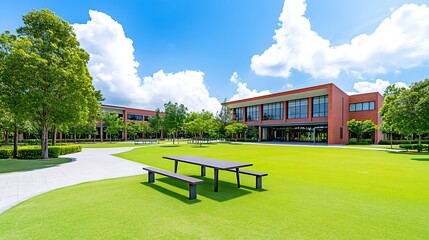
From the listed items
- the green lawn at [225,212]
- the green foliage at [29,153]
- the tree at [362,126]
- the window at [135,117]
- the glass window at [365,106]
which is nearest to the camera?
the green lawn at [225,212]

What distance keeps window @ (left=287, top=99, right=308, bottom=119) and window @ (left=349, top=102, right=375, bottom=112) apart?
902 cm

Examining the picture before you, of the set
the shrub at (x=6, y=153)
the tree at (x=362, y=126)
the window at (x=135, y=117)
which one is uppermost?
the window at (x=135, y=117)

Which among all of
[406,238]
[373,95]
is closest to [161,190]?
[406,238]

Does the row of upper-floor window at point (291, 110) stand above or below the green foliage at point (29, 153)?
above

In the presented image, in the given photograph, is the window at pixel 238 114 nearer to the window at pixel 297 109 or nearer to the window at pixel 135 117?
the window at pixel 297 109

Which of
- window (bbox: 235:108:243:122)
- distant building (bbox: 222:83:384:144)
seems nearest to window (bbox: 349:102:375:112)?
distant building (bbox: 222:83:384:144)

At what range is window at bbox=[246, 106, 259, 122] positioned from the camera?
184 ft

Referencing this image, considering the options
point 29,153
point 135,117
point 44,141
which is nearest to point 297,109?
point 44,141

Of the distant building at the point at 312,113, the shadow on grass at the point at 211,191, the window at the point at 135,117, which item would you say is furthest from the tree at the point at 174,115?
the shadow on grass at the point at 211,191

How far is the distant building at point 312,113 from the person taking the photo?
4084 centimetres

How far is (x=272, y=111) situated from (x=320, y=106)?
1150cm

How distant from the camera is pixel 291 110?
48375 millimetres

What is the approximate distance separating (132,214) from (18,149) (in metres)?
17.6

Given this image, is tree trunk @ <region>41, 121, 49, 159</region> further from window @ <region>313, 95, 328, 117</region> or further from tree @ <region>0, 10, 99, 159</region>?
window @ <region>313, 95, 328, 117</region>
